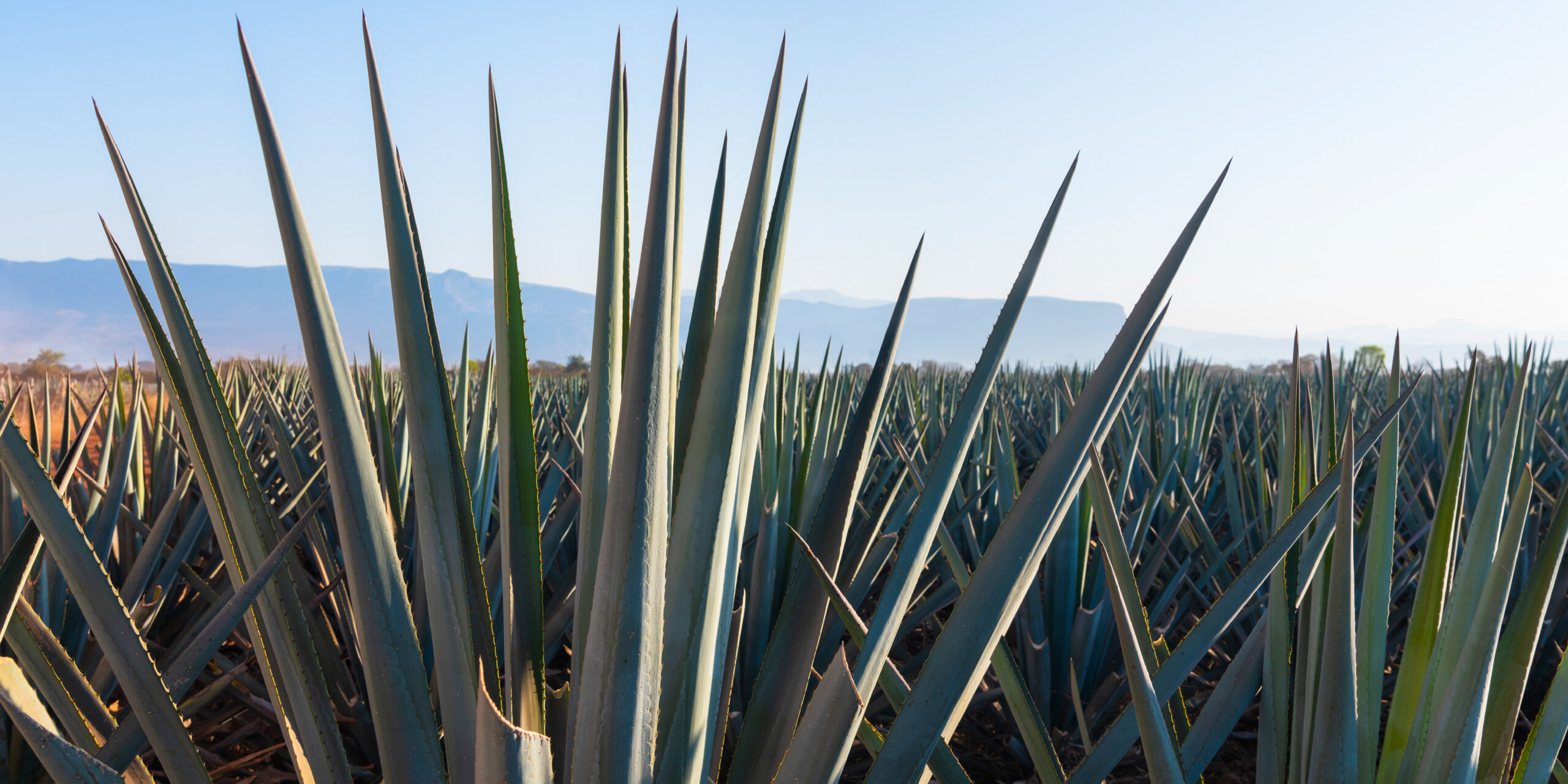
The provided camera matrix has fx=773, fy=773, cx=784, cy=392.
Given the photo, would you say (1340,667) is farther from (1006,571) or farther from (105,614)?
(105,614)

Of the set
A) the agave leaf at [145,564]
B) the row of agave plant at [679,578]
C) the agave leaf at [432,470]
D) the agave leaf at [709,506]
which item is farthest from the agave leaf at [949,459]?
the agave leaf at [145,564]

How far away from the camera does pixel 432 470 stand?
45cm

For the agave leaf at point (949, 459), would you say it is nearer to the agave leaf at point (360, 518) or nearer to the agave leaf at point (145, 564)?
the agave leaf at point (360, 518)

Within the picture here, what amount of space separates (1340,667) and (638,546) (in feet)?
1.43

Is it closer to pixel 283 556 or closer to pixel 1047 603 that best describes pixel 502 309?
pixel 283 556

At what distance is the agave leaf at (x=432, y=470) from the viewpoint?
1.36ft

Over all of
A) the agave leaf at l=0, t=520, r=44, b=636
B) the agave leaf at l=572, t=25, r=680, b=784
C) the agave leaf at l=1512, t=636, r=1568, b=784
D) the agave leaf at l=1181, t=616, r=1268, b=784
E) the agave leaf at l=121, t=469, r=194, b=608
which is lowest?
the agave leaf at l=121, t=469, r=194, b=608

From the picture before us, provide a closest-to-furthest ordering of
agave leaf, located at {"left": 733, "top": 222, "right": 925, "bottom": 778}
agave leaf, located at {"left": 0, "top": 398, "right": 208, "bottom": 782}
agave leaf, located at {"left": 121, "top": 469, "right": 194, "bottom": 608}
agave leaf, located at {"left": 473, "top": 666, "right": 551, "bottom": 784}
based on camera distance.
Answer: agave leaf, located at {"left": 473, "top": 666, "right": 551, "bottom": 784} → agave leaf, located at {"left": 0, "top": 398, "right": 208, "bottom": 782} → agave leaf, located at {"left": 733, "top": 222, "right": 925, "bottom": 778} → agave leaf, located at {"left": 121, "top": 469, "right": 194, "bottom": 608}

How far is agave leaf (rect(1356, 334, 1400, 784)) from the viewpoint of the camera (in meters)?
0.57

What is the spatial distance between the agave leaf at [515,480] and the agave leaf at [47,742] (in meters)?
0.19

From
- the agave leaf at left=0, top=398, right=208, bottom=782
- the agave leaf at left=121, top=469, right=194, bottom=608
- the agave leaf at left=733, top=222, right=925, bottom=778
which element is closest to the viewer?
the agave leaf at left=0, top=398, right=208, bottom=782

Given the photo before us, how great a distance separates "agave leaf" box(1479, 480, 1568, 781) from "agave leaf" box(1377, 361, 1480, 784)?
0.04m

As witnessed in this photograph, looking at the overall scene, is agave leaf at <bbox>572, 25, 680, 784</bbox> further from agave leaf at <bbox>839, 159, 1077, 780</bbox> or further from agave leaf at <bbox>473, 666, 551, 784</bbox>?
agave leaf at <bbox>839, 159, 1077, 780</bbox>

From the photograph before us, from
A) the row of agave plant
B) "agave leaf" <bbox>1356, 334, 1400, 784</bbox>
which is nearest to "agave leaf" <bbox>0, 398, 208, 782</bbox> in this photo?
the row of agave plant
